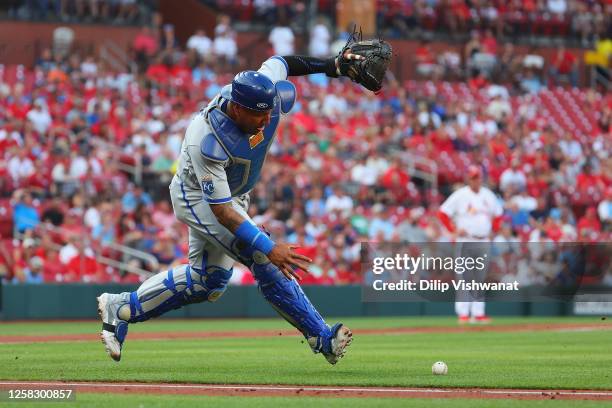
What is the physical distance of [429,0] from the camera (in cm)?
3178

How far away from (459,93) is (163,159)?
9718 mm

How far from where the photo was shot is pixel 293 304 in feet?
28.0

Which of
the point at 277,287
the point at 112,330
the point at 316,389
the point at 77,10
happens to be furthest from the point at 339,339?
the point at 77,10

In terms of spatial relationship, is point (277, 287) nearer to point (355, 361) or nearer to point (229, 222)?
point (229, 222)

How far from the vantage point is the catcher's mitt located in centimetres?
917

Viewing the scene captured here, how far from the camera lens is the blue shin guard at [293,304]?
851 centimetres

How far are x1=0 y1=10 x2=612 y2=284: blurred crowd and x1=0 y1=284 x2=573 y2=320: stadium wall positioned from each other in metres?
0.33

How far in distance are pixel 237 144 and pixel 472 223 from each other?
28.3 ft

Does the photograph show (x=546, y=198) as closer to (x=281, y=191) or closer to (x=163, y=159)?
(x=281, y=191)

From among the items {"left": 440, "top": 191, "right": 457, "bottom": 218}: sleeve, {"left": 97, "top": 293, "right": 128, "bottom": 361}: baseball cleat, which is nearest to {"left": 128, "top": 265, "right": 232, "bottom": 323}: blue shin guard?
{"left": 97, "top": 293, "right": 128, "bottom": 361}: baseball cleat

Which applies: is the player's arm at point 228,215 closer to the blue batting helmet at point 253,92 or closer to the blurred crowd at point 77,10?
the blue batting helmet at point 253,92

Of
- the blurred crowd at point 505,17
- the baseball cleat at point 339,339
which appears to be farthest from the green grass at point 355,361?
the blurred crowd at point 505,17

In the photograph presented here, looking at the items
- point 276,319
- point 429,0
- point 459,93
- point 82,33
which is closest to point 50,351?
Result: point 276,319

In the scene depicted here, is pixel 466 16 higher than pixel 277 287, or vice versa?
pixel 466 16
